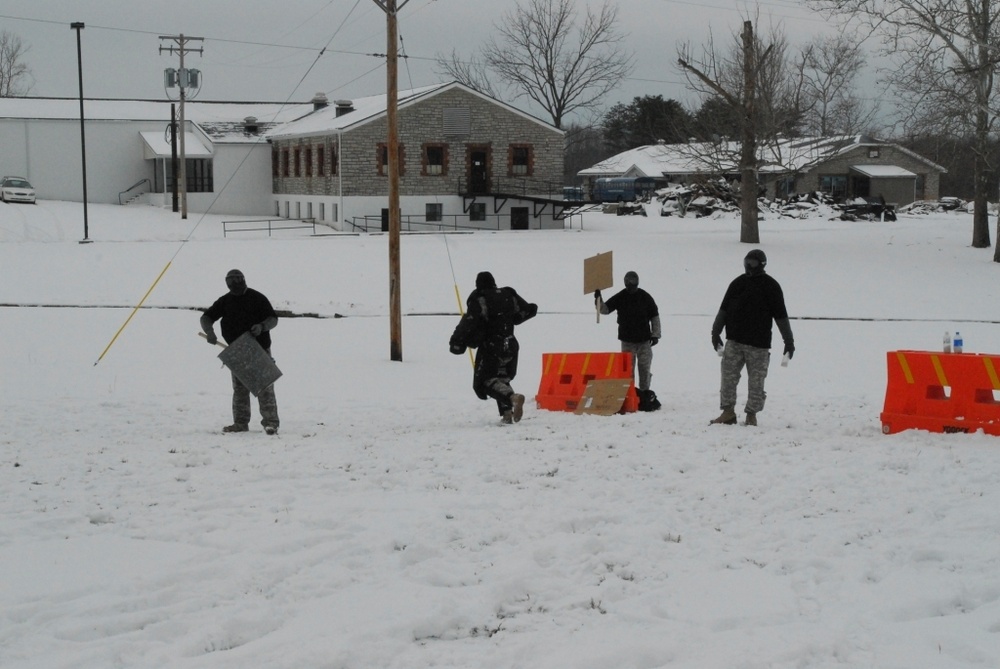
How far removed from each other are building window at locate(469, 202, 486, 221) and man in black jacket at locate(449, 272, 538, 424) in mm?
42666

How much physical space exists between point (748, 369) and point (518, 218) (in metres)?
43.9

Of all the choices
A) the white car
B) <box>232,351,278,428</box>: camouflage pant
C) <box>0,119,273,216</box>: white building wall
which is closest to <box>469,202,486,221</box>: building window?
<box>0,119,273,216</box>: white building wall

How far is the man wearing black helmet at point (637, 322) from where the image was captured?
13906mm

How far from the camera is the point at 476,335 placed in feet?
40.7

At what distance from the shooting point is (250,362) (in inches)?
467

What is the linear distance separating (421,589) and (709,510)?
256 cm

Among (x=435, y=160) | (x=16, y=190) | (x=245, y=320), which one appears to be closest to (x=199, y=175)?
(x=16, y=190)

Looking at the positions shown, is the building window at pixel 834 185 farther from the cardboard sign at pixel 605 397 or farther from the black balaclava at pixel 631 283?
the cardboard sign at pixel 605 397

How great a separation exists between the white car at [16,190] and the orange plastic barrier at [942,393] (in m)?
53.0

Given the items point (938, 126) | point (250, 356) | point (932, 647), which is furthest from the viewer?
point (938, 126)

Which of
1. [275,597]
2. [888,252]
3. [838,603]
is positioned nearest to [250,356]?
[275,597]

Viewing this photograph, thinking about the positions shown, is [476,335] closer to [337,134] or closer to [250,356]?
[250,356]

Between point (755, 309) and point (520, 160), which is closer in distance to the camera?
point (755, 309)

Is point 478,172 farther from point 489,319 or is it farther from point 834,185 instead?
point 489,319
